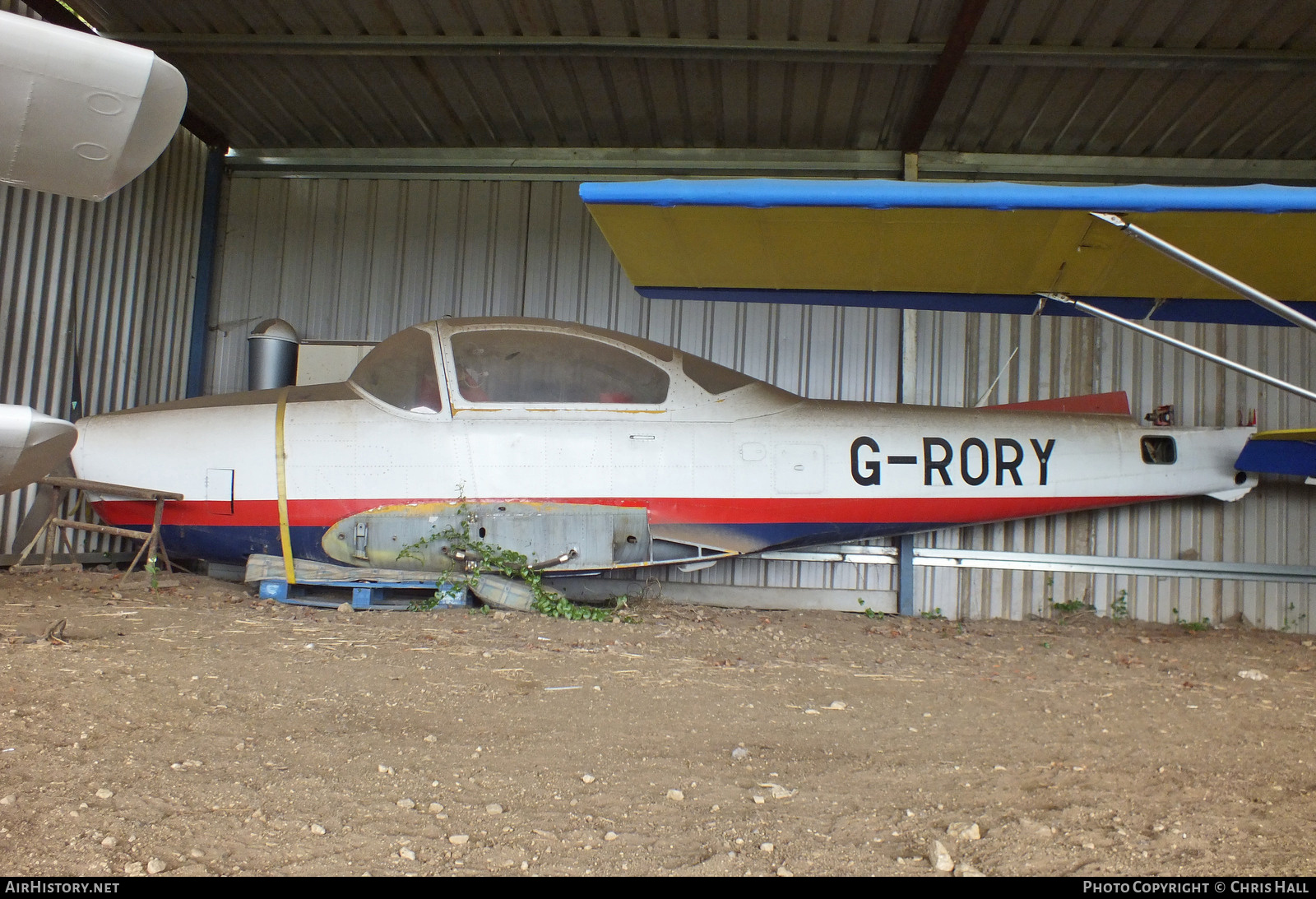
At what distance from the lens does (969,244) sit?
148 inches

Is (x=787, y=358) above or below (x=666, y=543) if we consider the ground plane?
above

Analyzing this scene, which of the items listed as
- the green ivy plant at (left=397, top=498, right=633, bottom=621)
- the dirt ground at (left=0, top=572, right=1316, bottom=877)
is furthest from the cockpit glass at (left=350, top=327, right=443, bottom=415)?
the dirt ground at (left=0, top=572, right=1316, bottom=877)

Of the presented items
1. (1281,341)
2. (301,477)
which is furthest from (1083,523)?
(301,477)

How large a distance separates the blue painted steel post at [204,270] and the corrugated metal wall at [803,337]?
13 cm

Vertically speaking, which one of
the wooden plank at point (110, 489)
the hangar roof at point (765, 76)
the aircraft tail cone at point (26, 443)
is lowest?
the wooden plank at point (110, 489)

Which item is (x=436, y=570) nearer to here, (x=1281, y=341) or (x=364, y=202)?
(x=364, y=202)

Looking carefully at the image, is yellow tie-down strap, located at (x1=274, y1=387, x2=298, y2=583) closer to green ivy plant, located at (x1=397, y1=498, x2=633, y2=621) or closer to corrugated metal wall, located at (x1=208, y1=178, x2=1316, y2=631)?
green ivy plant, located at (x1=397, y1=498, x2=633, y2=621)

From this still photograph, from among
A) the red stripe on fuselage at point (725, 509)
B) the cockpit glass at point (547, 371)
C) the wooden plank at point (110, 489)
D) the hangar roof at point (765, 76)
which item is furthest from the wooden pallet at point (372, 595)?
the hangar roof at point (765, 76)

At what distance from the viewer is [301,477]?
17.5ft

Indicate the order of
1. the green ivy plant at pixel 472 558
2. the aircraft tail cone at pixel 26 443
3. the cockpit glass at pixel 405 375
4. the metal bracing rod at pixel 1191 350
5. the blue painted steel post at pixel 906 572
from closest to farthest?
the aircraft tail cone at pixel 26 443, the metal bracing rod at pixel 1191 350, the green ivy plant at pixel 472 558, the cockpit glass at pixel 405 375, the blue painted steel post at pixel 906 572

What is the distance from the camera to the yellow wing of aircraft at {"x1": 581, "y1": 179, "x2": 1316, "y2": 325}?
304 cm

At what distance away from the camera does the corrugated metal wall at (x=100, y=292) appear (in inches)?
237

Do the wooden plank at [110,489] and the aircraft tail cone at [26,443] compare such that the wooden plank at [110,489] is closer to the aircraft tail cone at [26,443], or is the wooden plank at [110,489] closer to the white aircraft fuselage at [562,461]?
the white aircraft fuselage at [562,461]
